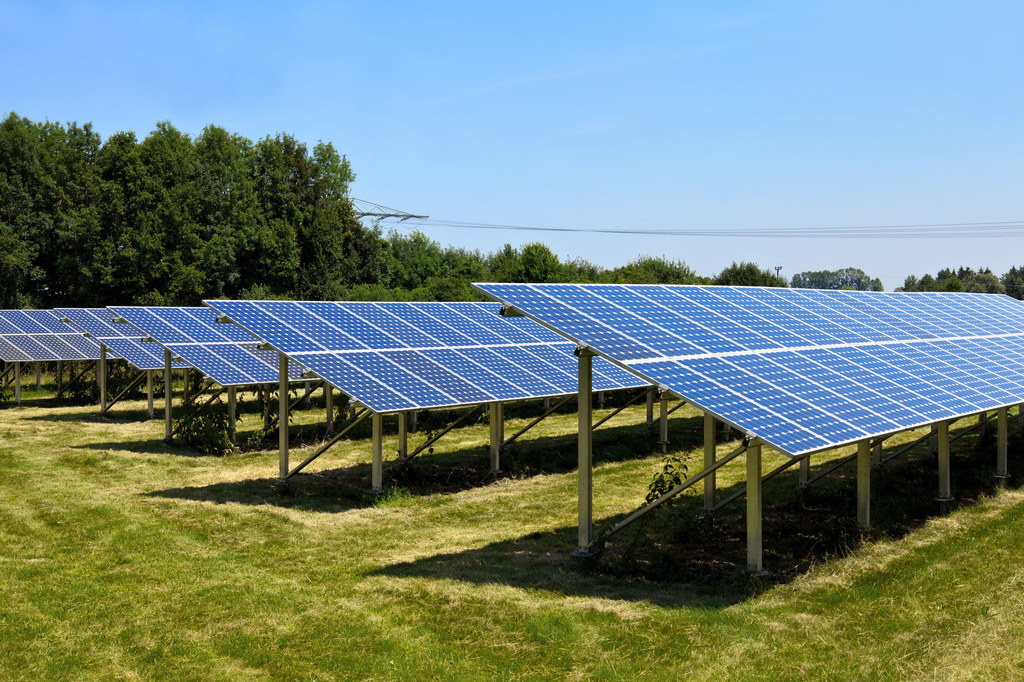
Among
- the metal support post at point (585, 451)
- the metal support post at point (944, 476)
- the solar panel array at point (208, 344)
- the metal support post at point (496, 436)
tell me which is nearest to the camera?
the metal support post at point (585, 451)

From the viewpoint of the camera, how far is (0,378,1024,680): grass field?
955cm

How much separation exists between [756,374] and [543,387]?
26.5 ft

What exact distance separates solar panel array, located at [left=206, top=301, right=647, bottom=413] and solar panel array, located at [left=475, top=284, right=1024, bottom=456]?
180 inches

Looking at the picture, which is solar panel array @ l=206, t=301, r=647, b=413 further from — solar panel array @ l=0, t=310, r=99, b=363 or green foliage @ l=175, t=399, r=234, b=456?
solar panel array @ l=0, t=310, r=99, b=363

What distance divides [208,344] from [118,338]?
914 centimetres

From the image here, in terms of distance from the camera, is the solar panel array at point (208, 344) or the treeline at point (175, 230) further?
the treeline at point (175, 230)

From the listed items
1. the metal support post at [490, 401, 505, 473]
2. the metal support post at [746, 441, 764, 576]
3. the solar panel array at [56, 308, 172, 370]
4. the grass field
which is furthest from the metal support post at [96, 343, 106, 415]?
the metal support post at [746, 441, 764, 576]

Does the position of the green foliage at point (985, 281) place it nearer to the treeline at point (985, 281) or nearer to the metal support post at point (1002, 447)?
the treeline at point (985, 281)

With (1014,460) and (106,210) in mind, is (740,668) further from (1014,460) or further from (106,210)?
(106,210)

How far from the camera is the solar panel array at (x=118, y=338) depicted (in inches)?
1229

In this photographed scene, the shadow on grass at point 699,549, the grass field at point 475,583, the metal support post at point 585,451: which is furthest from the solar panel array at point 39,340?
the metal support post at point 585,451

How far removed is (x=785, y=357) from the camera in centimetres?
1514

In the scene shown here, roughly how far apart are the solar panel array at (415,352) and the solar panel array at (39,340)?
18.1 meters

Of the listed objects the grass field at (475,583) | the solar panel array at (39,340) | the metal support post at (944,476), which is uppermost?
the solar panel array at (39,340)
